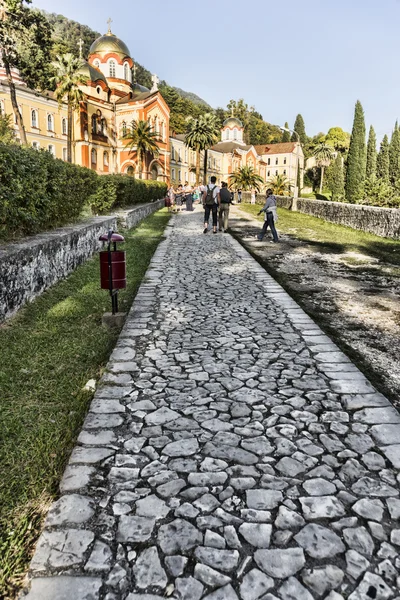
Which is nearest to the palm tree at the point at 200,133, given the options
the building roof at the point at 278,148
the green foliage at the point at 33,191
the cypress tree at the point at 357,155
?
the cypress tree at the point at 357,155

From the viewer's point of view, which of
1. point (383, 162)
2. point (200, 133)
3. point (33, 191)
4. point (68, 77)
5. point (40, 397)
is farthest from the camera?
point (200, 133)

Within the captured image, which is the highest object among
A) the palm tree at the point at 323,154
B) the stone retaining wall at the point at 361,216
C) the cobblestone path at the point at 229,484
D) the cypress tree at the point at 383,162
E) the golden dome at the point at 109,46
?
the golden dome at the point at 109,46

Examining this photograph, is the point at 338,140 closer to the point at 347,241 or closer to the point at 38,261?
the point at 347,241

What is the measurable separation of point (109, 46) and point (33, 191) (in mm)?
57348

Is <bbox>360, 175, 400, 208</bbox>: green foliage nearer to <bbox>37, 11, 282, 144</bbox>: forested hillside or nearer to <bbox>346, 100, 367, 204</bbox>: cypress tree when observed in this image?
<bbox>346, 100, 367, 204</bbox>: cypress tree

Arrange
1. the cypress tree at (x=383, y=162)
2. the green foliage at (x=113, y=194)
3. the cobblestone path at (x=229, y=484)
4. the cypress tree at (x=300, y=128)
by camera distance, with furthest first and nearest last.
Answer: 1. the cypress tree at (x=300, y=128)
2. the cypress tree at (x=383, y=162)
3. the green foliage at (x=113, y=194)
4. the cobblestone path at (x=229, y=484)

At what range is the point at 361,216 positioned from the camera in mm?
18234

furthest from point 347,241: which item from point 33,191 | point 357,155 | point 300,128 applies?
point 300,128

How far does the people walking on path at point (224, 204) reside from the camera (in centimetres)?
1549

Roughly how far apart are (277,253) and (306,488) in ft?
32.2

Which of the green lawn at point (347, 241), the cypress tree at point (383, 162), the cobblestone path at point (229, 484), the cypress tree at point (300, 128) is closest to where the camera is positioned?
the cobblestone path at point (229, 484)

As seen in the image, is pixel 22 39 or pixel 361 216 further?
pixel 22 39

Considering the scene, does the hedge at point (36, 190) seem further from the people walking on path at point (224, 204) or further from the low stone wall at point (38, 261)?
the people walking on path at point (224, 204)

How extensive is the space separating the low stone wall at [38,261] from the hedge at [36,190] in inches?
11.7
